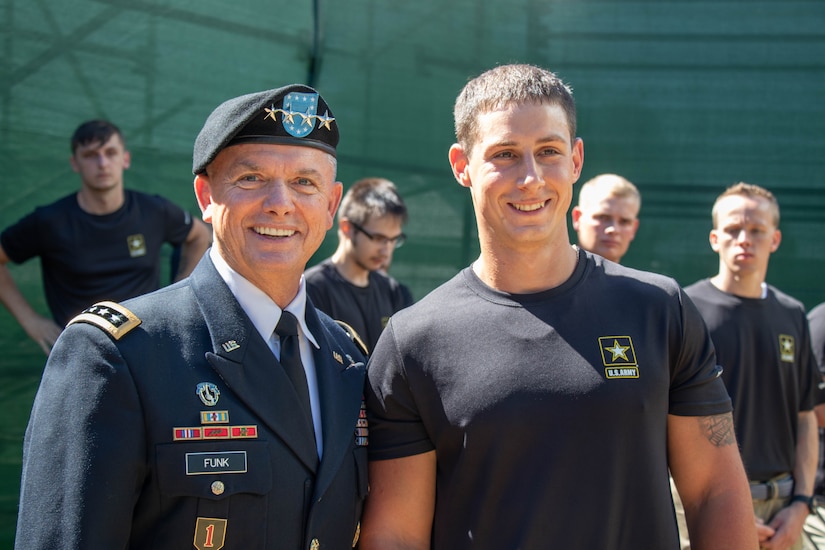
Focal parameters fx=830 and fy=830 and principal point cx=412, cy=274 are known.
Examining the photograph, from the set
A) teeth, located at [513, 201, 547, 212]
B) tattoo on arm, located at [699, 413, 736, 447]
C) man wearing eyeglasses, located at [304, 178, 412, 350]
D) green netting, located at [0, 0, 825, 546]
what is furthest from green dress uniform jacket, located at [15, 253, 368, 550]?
green netting, located at [0, 0, 825, 546]

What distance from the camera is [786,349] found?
133 inches

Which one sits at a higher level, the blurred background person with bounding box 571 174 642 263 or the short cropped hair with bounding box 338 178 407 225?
the short cropped hair with bounding box 338 178 407 225

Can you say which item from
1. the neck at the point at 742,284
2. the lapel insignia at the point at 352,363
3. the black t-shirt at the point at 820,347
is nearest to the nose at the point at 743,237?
the neck at the point at 742,284

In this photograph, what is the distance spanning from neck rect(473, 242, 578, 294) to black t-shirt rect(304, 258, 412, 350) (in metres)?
2.07

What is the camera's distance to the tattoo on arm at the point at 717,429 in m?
1.75

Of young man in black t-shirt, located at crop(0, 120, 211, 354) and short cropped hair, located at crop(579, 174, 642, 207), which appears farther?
young man in black t-shirt, located at crop(0, 120, 211, 354)

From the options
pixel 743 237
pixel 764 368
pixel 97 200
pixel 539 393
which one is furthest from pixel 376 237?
pixel 539 393

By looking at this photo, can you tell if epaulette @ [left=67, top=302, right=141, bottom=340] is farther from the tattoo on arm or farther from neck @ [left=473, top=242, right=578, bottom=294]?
the tattoo on arm

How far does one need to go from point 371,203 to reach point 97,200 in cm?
129

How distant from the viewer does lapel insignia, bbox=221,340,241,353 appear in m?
1.63

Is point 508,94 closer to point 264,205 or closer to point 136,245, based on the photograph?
point 264,205

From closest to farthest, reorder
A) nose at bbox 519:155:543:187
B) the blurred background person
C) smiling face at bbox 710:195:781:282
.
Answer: nose at bbox 519:155:543:187, smiling face at bbox 710:195:781:282, the blurred background person

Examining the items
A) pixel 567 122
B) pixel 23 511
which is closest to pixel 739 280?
pixel 567 122

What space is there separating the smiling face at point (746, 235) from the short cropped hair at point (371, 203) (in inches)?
60.6
